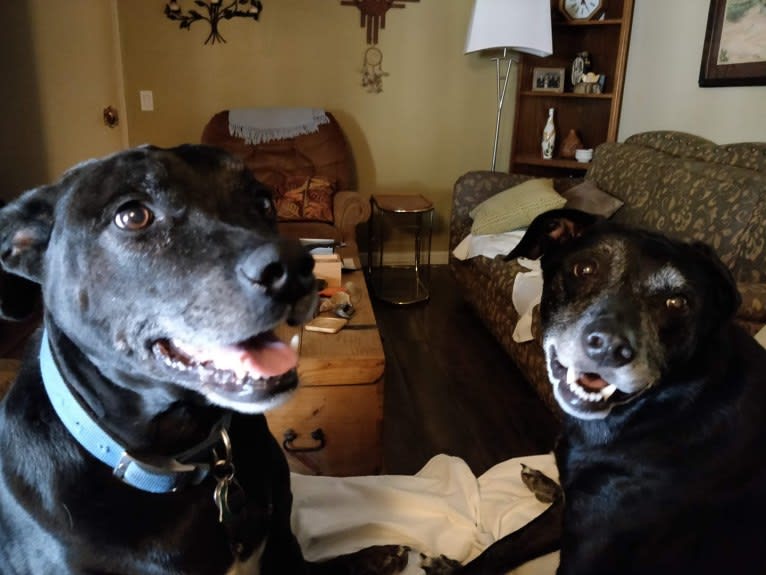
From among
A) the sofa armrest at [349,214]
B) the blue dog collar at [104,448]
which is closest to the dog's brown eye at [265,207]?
the blue dog collar at [104,448]

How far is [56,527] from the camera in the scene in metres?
0.88

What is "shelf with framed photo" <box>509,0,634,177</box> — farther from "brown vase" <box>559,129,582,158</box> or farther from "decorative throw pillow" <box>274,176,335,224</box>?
"decorative throw pillow" <box>274,176,335,224</box>

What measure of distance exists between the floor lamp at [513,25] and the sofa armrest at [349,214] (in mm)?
1277

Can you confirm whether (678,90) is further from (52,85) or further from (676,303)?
(52,85)

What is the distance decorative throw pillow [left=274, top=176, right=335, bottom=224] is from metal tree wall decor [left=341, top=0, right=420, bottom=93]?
3.13 feet

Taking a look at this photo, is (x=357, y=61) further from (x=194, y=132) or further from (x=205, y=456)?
(x=205, y=456)

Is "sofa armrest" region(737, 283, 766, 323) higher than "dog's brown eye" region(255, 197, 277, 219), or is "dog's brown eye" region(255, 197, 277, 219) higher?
"dog's brown eye" region(255, 197, 277, 219)

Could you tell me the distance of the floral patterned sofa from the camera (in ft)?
7.50

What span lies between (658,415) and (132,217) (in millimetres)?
1023

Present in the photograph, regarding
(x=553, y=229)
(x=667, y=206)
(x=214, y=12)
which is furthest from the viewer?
(x=214, y=12)

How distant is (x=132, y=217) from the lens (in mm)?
879

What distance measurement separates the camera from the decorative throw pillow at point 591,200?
318cm

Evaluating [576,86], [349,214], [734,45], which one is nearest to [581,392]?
[734,45]

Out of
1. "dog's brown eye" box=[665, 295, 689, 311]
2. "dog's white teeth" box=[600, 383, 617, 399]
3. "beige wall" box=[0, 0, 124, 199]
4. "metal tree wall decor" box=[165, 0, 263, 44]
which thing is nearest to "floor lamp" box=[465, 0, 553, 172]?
"metal tree wall decor" box=[165, 0, 263, 44]
